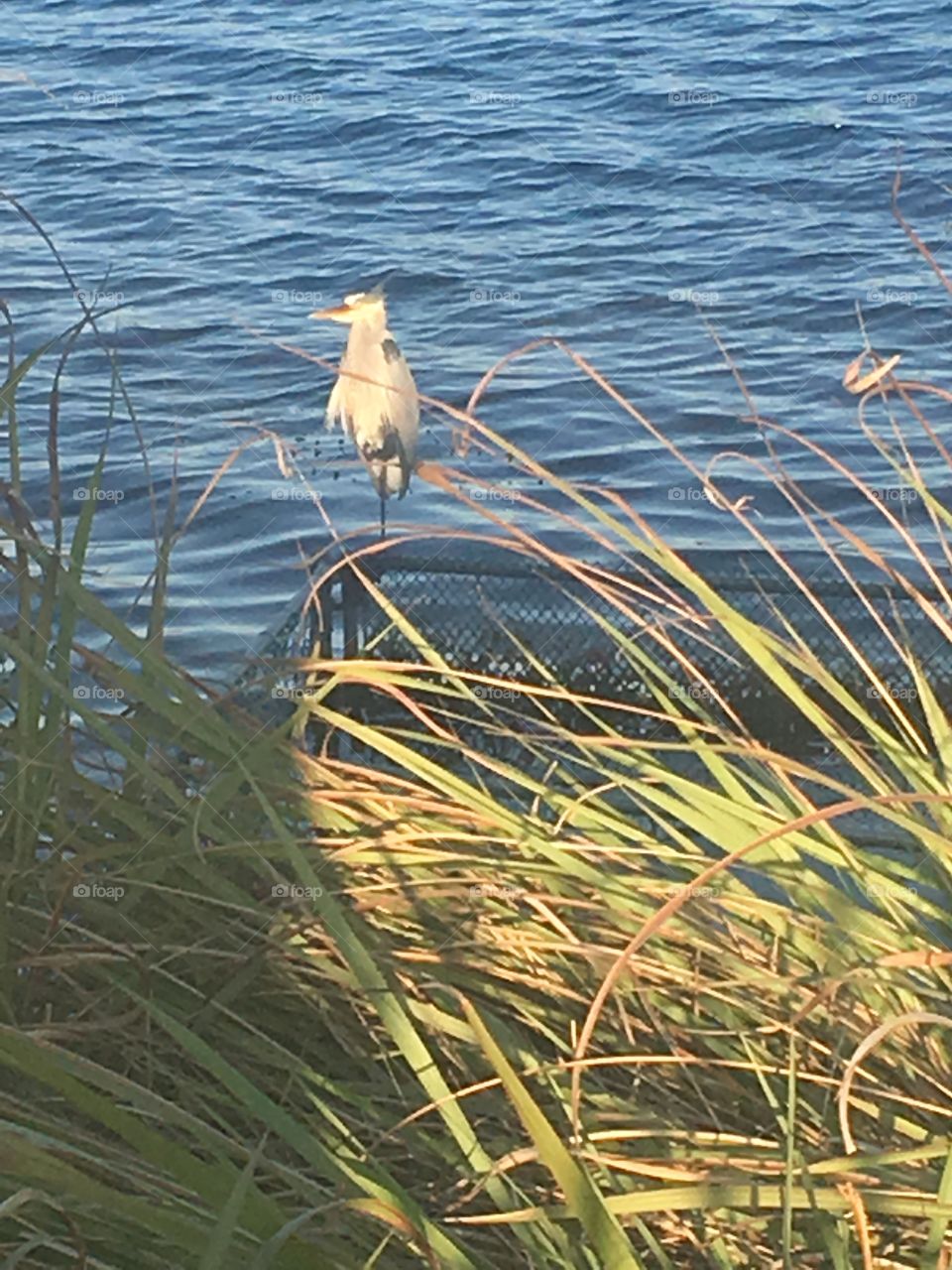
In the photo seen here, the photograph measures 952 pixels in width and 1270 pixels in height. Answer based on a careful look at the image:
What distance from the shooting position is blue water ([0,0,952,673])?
5.83 metres

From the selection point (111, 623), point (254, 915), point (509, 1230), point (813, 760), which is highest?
point (111, 623)

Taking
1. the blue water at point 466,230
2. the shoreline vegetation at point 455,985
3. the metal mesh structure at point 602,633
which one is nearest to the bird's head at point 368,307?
the metal mesh structure at point 602,633

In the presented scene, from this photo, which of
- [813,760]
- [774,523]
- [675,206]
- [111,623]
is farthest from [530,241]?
[111,623]

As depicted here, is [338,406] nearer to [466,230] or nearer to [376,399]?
[376,399]

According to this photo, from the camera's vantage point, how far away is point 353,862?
1325mm

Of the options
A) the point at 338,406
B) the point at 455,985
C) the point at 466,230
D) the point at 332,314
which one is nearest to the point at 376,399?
the point at 338,406

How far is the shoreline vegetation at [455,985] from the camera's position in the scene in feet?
3.42

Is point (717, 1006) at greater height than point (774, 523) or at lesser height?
greater

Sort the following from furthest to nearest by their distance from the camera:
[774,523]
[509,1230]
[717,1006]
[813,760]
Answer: [774,523]
[813,760]
[717,1006]
[509,1230]

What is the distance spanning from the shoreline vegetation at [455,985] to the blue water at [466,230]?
2.68 metres

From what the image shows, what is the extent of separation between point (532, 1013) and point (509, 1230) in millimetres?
162

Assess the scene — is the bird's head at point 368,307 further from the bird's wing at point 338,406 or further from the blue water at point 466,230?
the blue water at point 466,230

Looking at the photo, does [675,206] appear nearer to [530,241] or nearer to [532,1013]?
[530,241]

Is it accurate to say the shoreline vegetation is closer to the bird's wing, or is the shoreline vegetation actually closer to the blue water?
the bird's wing
